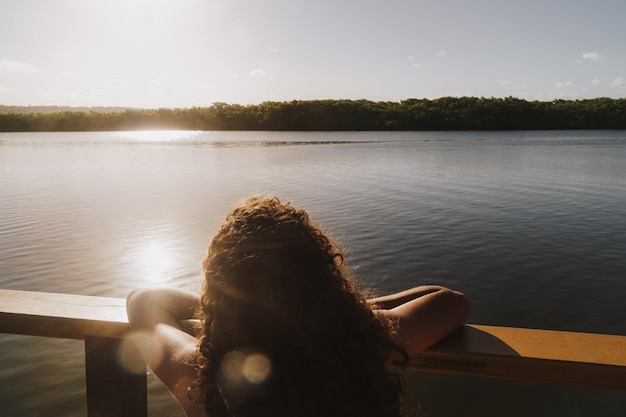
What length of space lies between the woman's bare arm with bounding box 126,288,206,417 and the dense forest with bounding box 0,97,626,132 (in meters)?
118

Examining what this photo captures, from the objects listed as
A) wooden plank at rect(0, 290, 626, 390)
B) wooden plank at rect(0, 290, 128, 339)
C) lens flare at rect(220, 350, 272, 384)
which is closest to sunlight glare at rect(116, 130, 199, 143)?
wooden plank at rect(0, 290, 128, 339)

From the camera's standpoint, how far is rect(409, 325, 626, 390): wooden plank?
1.52 metres

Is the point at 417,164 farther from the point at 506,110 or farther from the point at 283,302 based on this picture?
the point at 506,110

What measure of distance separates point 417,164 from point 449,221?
1949 cm

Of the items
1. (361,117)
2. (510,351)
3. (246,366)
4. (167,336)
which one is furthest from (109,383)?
(361,117)

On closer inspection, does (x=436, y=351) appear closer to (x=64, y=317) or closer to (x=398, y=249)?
(x=64, y=317)

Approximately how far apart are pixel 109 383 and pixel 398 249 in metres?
9.75

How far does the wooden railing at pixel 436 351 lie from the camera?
1538mm

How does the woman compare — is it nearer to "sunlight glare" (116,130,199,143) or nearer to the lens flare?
the lens flare

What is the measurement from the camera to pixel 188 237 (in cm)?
1338

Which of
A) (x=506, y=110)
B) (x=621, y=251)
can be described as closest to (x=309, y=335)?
(x=621, y=251)

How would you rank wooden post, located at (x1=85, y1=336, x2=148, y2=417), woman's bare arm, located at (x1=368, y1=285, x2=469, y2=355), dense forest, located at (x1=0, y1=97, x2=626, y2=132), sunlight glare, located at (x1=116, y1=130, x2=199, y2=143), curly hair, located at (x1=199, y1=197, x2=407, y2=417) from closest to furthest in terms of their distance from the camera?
curly hair, located at (x1=199, y1=197, x2=407, y2=417) → woman's bare arm, located at (x1=368, y1=285, x2=469, y2=355) → wooden post, located at (x1=85, y1=336, x2=148, y2=417) → sunlight glare, located at (x1=116, y1=130, x2=199, y2=143) → dense forest, located at (x1=0, y1=97, x2=626, y2=132)

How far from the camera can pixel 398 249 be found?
1135 centimetres

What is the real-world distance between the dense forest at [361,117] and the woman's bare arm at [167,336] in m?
118
